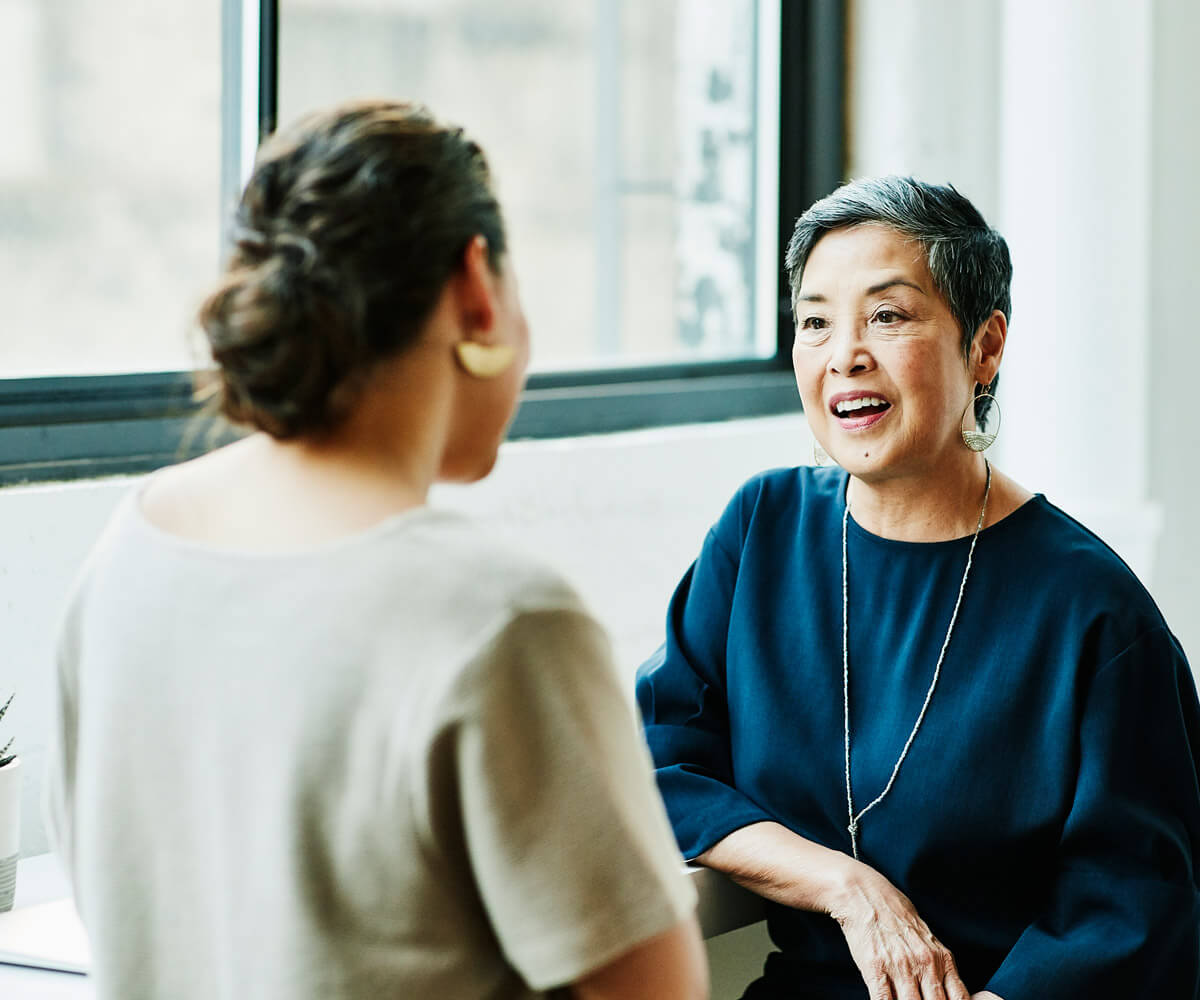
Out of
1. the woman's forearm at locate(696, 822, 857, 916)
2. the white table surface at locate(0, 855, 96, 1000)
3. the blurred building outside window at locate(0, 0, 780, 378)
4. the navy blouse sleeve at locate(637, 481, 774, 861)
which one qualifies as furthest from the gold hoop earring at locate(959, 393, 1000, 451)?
the blurred building outside window at locate(0, 0, 780, 378)

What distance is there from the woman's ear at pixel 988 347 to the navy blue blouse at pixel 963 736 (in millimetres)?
173

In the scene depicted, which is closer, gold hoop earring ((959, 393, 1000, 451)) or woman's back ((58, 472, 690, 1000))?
woman's back ((58, 472, 690, 1000))

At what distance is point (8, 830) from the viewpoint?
148 centimetres

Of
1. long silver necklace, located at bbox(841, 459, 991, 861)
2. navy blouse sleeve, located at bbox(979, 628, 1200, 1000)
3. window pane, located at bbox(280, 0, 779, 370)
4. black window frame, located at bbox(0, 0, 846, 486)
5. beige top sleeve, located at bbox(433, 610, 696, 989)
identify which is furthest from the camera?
window pane, located at bbox(280, 0, 779, 370)

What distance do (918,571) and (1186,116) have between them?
2.02 meters

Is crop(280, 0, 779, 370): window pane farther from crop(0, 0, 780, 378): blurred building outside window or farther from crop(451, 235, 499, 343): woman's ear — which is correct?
crop(451, 235, 499, 343): woman's ear

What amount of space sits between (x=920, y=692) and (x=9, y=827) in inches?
37.6

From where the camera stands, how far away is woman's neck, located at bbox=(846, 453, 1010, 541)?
159 cm

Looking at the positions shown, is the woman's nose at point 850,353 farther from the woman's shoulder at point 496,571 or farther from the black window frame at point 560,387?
the woman's shoulder at point 496,571

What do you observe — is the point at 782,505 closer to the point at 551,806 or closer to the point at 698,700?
the point at 698,700

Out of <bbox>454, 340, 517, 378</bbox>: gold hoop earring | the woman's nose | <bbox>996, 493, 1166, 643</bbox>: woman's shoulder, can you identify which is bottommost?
<bbox>996, 493, 1166, 643</bbox>: woman's shoulder

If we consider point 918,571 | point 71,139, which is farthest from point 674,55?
point 918,571

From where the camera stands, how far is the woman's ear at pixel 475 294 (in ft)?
2.66

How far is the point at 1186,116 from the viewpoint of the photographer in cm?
314
